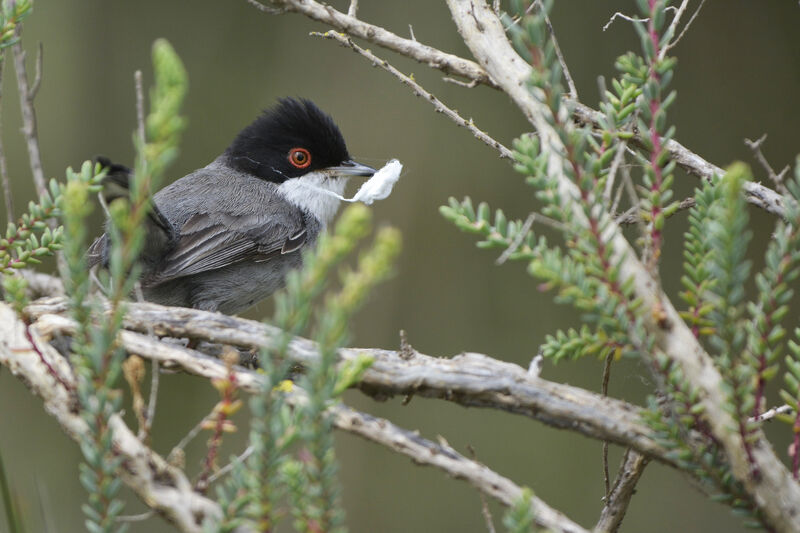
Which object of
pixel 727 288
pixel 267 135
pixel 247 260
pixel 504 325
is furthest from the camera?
pixel 504 325

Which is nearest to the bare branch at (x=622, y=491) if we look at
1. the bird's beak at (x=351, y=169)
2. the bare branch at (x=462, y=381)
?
the bare branch at (x=462, y=381)

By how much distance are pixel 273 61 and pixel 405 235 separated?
55.7 inches

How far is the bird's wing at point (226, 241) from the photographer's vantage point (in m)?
3.28

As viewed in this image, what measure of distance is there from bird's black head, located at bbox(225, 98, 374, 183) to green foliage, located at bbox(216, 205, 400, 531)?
2.92 meters

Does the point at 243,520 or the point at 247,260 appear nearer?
the point at 243,520

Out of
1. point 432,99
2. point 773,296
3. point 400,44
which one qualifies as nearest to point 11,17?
point 400,44

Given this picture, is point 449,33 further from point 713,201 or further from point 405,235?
point 713,201

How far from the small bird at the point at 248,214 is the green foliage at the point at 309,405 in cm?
188

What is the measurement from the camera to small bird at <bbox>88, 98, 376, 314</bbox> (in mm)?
3295

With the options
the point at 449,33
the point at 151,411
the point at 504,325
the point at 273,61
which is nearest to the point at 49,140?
the point at 273,61

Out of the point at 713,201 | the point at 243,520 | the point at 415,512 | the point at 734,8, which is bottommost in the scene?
the point at 415,512

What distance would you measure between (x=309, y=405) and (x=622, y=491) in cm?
103

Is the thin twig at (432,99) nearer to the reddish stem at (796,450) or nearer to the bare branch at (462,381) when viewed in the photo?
the bare branch at (462,381)

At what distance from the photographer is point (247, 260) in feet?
11.7
